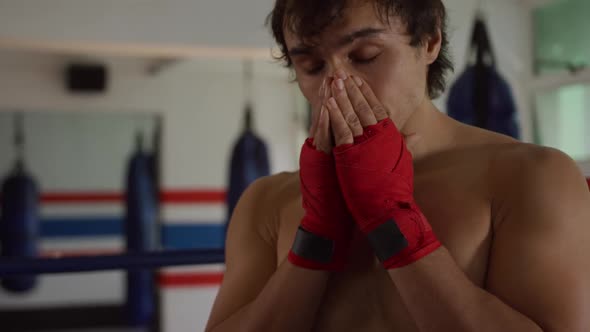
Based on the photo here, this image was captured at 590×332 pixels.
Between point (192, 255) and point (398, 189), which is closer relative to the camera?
point (398, 189)

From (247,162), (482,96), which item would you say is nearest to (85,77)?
(247,162)

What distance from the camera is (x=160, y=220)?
22.0 ft

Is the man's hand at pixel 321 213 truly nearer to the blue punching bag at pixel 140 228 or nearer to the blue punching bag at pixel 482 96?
the blue punching bag at pixel 482 96

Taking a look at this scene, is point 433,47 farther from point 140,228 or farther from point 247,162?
point 140,228

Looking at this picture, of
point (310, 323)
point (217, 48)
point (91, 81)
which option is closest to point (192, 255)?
point (310, 323)

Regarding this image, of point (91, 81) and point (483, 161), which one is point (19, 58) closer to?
point (91, 81)

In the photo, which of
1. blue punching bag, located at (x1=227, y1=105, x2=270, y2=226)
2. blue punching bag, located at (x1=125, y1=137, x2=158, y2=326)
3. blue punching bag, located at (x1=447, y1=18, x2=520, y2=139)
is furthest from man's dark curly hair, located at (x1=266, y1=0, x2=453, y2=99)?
blue punching bag, located at (x1=125, y1=137, x2=158, y2=326)

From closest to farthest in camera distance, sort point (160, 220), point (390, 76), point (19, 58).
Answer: point (390, 76) → point (19, 58) → point (160, 220)

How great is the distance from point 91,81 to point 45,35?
2.95 meters

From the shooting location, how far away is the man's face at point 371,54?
1104mm

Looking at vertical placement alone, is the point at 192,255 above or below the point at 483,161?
below

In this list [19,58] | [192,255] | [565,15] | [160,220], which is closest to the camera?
[192,255]

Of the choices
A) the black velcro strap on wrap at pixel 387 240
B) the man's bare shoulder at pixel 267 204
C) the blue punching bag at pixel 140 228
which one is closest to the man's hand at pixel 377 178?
the black velcro strap on wrap at pixel 387 240

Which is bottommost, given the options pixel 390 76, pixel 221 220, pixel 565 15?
pixel 221 220
